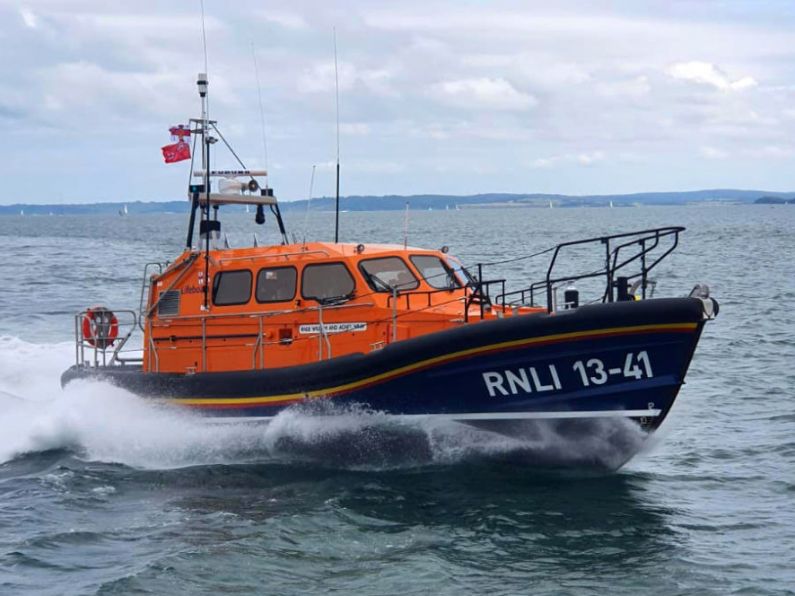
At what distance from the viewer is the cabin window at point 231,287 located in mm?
11172

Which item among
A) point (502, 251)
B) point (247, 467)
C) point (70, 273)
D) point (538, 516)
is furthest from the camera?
point (502, 251)

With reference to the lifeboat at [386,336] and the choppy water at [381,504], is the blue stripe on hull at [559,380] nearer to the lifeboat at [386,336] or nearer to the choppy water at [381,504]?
the lifeboat at [386,336]

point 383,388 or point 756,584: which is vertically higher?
point 383,388

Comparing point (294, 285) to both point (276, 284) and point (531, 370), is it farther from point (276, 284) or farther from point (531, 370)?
point (531, 370)

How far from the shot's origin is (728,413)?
42.9 ft

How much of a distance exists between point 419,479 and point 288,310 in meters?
2.22

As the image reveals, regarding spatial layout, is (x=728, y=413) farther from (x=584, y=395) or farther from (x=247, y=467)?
(x=247, y=467)

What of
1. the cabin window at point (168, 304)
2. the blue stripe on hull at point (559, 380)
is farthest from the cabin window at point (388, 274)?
the cabin window at point (168, 304)

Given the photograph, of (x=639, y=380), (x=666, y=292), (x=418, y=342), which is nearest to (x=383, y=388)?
(x=418, y=342)

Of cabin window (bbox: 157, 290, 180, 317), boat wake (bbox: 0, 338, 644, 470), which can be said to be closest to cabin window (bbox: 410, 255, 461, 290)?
boat wake (bbox: 0, 338, 644, 470)

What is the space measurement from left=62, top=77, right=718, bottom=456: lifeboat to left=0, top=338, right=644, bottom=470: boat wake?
15cm

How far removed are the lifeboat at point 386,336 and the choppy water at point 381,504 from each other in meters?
0.35

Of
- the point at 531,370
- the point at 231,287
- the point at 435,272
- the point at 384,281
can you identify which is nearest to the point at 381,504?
the point at 531,370

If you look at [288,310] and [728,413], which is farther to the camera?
[728,413]
